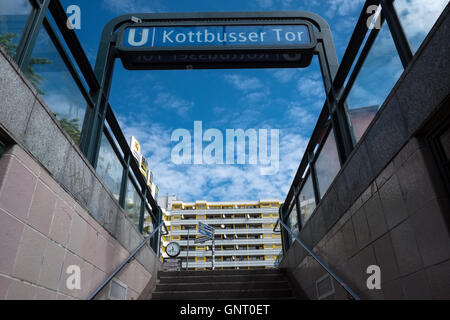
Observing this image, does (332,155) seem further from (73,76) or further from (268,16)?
(73,76)

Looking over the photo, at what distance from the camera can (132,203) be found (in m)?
5.33

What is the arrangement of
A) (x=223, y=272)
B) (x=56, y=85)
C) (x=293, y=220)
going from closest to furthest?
1. (x=56, y=85)
2. (x=223, y=272)
3. (x=293, y=220)

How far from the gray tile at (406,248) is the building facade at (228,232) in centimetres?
6224

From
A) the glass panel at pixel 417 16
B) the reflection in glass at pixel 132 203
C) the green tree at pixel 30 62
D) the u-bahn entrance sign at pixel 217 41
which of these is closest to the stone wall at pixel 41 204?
the green tree at pixel 30 62

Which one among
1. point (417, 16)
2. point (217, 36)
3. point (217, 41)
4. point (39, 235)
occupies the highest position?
point (217, 36)

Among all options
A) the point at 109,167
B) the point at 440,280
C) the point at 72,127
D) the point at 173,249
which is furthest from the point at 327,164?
the point at 173,249

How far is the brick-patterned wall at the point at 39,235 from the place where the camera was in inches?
81.7

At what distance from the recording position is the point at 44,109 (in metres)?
2.54

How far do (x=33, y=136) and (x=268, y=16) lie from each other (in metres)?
4.57

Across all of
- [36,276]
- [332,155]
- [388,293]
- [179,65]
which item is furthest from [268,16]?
[36,276]

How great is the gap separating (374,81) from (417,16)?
712 mm

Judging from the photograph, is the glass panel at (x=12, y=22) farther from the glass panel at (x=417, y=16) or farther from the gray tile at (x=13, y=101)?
the glass panel at (x=417, y=16)

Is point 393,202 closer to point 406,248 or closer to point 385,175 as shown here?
point 385,175
